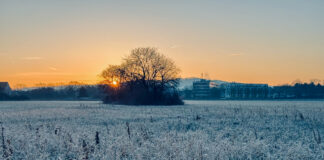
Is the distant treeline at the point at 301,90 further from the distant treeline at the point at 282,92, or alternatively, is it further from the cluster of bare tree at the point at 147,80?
the cluster of bare tree at the point at 147,80

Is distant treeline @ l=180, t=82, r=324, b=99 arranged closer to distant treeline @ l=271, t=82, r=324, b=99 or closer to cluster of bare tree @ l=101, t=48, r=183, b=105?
distant treeline @ l=271, t=82, r=324, b=99

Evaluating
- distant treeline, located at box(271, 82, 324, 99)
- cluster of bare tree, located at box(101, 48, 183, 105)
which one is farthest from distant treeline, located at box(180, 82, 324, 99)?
cluster of bare tree, located at box(101, 48, 183, 105)

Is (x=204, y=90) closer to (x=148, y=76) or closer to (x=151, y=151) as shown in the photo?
(x=148, y=76)

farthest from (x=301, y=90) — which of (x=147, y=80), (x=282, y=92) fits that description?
(x=147, y=80)

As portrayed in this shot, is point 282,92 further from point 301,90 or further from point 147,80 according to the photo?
point 147,80

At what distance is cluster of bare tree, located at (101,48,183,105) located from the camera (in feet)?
172

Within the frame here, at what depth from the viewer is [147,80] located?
5419cm

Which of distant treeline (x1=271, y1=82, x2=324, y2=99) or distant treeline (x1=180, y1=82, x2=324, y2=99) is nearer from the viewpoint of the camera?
distant treeline (x1=180, y1=82, x2=324, y2=99)

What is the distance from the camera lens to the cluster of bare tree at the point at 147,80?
5228 cm

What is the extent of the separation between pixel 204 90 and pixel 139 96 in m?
142

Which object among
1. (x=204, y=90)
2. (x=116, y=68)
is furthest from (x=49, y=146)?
(x=204, y=90)

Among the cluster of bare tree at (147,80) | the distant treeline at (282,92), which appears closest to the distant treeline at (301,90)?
the distant treeline at (282,92)

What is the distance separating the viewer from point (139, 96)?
5228 centimetres

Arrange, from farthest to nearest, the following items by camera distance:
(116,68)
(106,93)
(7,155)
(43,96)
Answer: (43,96) < (106,93) < (116,68) < (7,155)
